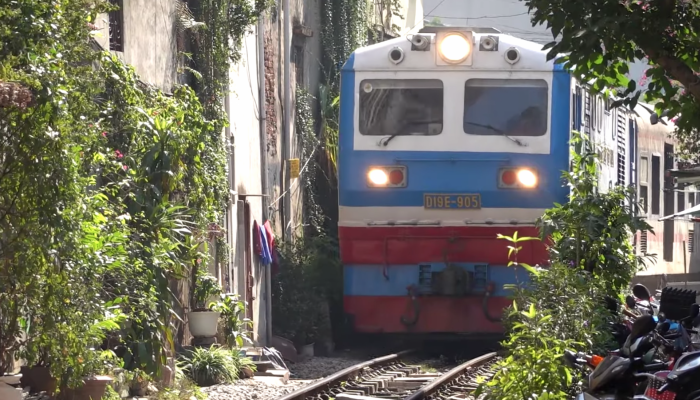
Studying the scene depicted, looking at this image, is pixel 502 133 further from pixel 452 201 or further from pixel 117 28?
pixel 117 28

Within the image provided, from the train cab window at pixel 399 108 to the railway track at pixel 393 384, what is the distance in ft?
9.27

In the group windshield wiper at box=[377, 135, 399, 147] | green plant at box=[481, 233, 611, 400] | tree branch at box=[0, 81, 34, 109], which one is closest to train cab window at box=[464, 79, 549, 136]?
windshield wiper at box=[377, 135, 399, 147]

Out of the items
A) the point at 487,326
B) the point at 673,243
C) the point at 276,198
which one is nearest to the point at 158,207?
the point at 487,326

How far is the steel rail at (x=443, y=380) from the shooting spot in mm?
10934

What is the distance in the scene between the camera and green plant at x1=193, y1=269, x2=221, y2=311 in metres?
14.1

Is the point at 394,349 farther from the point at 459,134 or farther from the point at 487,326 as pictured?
the point at 459,134

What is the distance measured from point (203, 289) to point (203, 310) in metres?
0.31

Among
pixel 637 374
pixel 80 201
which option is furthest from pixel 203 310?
pixel 637 374

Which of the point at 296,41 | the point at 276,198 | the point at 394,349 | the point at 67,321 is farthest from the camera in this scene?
the point at 296,41

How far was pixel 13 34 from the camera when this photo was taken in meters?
7.61

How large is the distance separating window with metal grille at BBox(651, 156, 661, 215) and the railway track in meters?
9.18

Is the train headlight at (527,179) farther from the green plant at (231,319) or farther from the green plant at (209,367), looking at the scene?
the green plant at (209,367)

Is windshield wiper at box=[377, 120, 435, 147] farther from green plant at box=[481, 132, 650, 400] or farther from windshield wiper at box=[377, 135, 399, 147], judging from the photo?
green plant at box=[481, 132, 650, 400]

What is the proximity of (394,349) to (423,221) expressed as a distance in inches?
93.9
